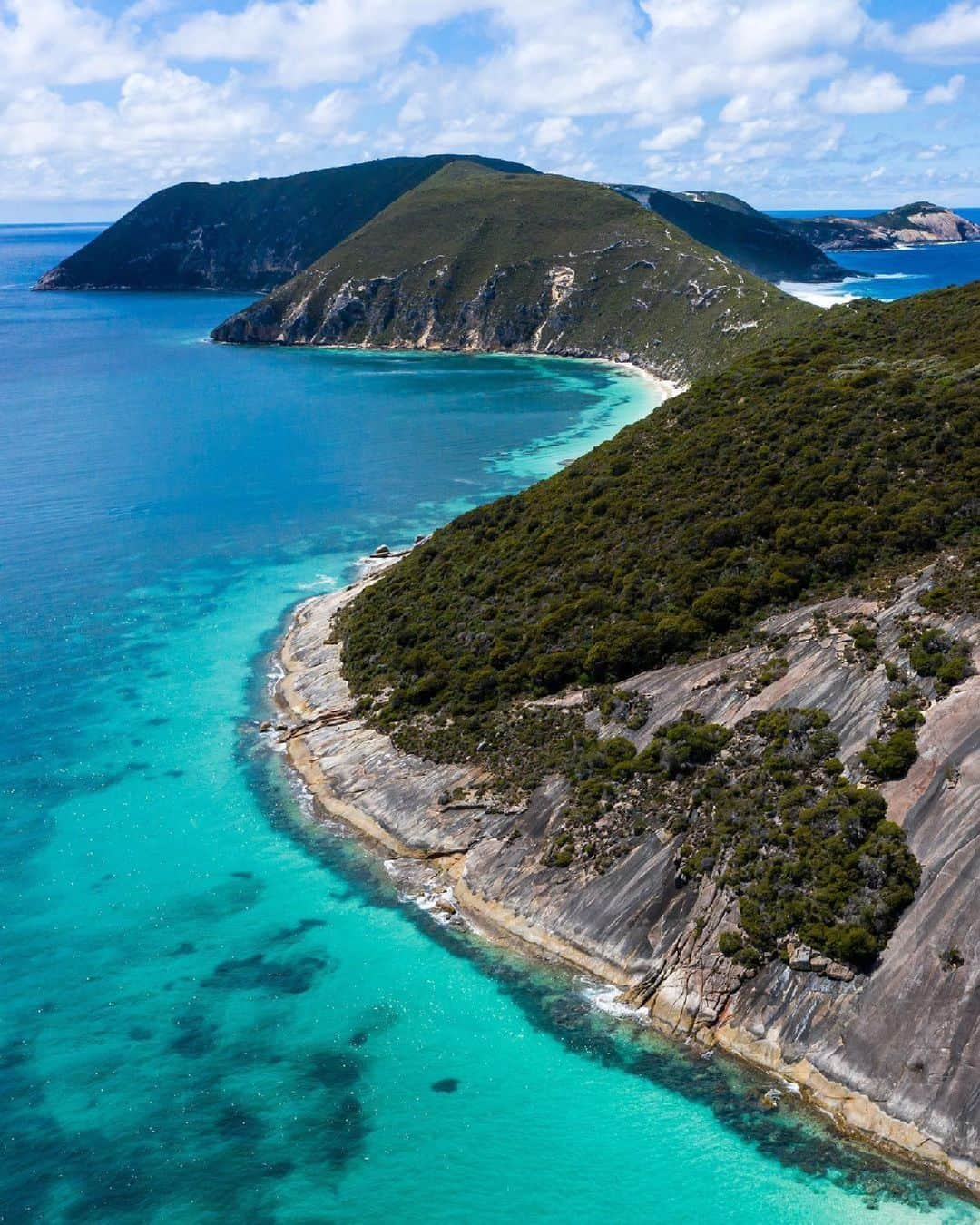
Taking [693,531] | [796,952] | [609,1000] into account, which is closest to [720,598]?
[693,531]

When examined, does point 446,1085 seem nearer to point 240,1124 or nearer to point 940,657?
point 240,1124

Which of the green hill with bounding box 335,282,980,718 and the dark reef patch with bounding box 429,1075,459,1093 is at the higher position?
the green hill with bounding box 335,282,980,718

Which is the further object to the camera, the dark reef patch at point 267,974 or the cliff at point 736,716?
the dark reef patch at point 267,974

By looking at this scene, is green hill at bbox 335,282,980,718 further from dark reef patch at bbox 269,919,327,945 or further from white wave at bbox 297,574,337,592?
dark reef patch at bbox 269,919,327,945

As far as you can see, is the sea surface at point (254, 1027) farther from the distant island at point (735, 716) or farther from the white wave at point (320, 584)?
the distant island at point (735, 716)

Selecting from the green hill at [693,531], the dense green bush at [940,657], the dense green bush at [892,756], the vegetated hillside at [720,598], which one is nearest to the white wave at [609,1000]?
the vegetated hillside at [720,598]

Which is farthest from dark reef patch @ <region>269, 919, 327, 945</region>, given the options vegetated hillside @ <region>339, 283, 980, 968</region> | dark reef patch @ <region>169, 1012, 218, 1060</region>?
vegetated hillside @ <region>339, 283, 980, 968</region>

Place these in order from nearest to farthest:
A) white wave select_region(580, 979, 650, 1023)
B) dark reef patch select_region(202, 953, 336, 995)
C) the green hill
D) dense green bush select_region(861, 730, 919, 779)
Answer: white wave select_region(580, 979, 650, 1023) → dense green bush select_region(861, 730, 919, 779) → dark reef patch select_region(202, 953, 336, 995) → the green hill
